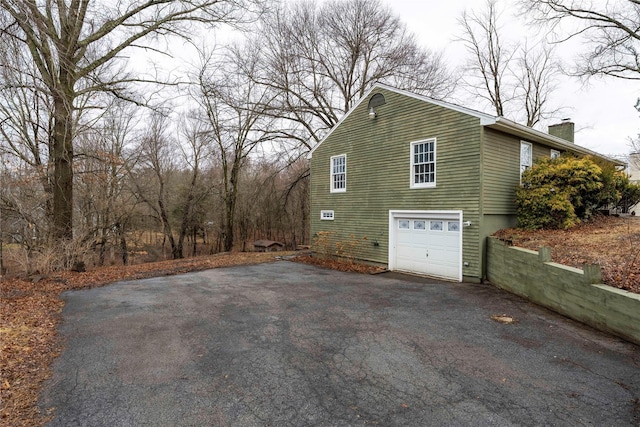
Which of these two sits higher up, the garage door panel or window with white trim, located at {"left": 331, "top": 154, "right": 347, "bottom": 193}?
A: window with white trim, located at {"left": 331, "top": 154, "right": 347, "bottom": 193}

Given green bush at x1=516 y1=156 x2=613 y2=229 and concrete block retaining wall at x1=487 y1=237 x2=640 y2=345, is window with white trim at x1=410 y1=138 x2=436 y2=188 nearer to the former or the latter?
green bush at x1=516 y1=156 x2=613 y2=229

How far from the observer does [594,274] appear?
18.2 ft

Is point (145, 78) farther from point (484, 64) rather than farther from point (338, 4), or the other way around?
point (484, 64)

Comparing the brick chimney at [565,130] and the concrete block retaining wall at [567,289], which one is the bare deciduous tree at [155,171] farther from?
the brick chimney at [565,130]

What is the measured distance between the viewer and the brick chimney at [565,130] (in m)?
14.1

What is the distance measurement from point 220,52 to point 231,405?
19547mm

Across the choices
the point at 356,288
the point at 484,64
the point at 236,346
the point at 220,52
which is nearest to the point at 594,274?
the point at 356,288

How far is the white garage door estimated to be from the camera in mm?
9718

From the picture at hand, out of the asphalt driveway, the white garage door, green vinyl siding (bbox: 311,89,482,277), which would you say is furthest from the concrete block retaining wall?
the white garage door

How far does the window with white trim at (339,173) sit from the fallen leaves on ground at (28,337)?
842 centimetres

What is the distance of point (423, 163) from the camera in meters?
10.4

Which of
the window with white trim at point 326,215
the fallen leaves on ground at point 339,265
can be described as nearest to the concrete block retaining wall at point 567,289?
the fallen leaves on ground at point 339,265

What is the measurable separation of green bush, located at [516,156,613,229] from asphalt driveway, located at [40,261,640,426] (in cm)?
324

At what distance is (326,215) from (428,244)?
499 centimetres
